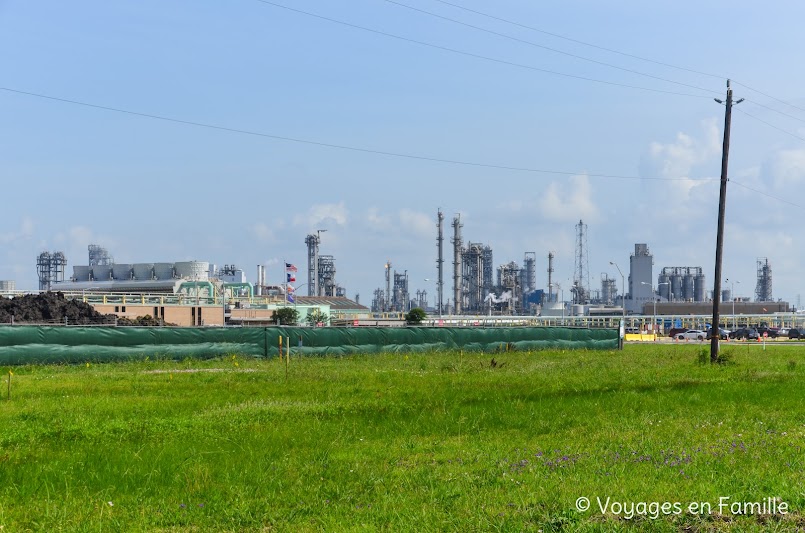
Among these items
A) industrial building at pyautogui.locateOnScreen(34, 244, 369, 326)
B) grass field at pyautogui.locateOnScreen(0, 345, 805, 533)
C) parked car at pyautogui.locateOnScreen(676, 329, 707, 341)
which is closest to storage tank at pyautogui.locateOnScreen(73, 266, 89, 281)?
industrial building at pyautogui.locateOnScreen(34, 244, 369, 326)

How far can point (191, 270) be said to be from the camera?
152500mm

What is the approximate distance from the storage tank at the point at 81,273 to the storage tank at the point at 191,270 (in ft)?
90.1

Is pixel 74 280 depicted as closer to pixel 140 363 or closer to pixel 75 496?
pixel 140 363

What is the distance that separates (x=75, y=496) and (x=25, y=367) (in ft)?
74.8

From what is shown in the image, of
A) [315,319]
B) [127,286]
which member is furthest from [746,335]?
[127,286]

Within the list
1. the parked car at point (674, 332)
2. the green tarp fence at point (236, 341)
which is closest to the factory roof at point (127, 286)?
the parked car at point (674, 332)

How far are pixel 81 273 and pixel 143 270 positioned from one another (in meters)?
20.2

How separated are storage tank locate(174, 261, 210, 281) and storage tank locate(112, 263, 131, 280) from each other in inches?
550

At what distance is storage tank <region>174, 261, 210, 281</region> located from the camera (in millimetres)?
151312

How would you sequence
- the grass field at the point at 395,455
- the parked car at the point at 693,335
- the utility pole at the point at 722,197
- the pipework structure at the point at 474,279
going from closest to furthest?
the grass field at the point at 395,455 < the utility pole at the point at 722,197 < the parked car at the point at 693,335 < the pipework structure at the point at 474,279

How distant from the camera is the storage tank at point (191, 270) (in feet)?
496

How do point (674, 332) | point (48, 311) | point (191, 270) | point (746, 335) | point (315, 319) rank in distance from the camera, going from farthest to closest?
point (191, 270), point (315, 319), point (674, 332), point (746, 335), point (48, 311)

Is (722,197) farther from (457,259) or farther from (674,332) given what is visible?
(457,259)

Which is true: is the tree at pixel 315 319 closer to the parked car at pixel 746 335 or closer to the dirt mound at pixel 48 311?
the dirt mound at pixel 48 311
